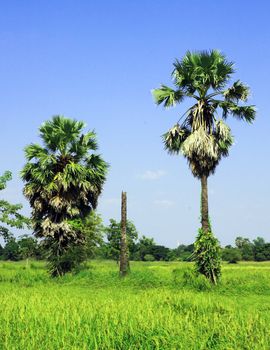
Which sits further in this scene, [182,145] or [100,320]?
[182,145]

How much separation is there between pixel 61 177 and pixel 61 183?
41cm

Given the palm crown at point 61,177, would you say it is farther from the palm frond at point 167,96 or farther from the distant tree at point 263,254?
the distant tree at point 263,254

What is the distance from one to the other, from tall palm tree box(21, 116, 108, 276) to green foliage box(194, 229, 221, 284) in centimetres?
975

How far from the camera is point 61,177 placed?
33.4 meters

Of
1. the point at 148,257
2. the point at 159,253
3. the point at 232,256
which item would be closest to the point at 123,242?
the point at 232,256

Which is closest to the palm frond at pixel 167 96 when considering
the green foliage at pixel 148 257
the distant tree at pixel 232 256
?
the distant tree at pixel 232 256

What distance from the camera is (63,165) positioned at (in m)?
34.5

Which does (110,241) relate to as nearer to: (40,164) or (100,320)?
(40,164)

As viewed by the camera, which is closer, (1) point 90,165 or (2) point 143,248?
(1) point 90,165

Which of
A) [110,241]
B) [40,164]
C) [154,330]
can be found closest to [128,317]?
[154,330]

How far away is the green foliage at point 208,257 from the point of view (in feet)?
89.1

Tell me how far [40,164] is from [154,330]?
25.5 meters

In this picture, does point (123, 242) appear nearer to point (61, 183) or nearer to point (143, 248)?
point (61, 183)

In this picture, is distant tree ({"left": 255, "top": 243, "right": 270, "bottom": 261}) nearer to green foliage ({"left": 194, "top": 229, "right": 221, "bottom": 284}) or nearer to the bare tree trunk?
the bare tree trunk
